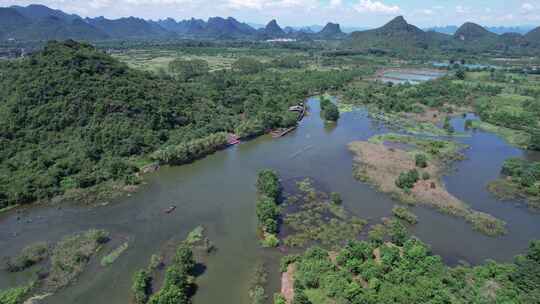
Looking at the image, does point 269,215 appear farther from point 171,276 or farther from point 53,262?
point 53,262

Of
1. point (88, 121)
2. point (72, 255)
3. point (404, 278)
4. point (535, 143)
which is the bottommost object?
point (72, 255)

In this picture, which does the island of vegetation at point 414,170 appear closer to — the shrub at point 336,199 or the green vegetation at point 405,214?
the green vegetation at point 405,214

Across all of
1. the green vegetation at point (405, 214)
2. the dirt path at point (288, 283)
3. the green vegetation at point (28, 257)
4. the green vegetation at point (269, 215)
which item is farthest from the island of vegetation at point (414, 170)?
the green vegetation at point (28, 257)

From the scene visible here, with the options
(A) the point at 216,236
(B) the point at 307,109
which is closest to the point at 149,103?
(A) the point at 216,236

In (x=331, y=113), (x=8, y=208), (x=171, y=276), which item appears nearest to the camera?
(x=171, y=276)

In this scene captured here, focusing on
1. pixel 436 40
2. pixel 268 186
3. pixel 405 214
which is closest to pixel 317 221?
pixel 268 186

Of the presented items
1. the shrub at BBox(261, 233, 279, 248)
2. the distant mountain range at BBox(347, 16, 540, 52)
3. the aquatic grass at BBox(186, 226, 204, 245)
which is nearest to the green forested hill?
the aquatic grass at BBox(186, 226, 204, 245)

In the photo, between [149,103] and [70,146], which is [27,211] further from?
[149,103]
